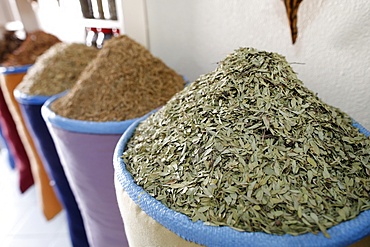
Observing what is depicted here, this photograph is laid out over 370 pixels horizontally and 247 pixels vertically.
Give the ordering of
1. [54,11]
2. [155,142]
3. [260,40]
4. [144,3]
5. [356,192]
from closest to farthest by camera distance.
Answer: [356,192] → [155,142] → [260,40] → [144,3] → [54,11]

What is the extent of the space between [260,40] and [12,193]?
169cm

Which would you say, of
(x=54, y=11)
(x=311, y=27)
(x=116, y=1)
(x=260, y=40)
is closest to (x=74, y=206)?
(x=116, y=1)

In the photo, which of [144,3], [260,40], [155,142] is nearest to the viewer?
[155,142]

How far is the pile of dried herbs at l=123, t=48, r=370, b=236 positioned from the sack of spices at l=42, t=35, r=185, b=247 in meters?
0.23

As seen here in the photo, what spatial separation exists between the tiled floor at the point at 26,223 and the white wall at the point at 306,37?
1.06 m

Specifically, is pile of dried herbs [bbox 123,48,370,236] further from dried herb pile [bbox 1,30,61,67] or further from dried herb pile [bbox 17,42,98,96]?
→ dried herb pile [bbox 1,30,61,67]

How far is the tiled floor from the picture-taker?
4.67 feet

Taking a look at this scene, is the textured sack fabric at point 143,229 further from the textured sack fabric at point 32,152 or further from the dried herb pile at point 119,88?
the textured sack fabric at point 32,152

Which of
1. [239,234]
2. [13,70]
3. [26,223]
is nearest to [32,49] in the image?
[13,70]

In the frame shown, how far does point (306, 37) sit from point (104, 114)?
1.45 feet

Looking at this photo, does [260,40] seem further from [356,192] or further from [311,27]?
[356,192]

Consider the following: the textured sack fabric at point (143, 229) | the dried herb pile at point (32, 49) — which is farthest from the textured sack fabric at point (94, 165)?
the dried herb pile at point (32, 49)

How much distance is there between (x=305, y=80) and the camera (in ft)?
2.10

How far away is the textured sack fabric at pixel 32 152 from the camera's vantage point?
50.2 inches
